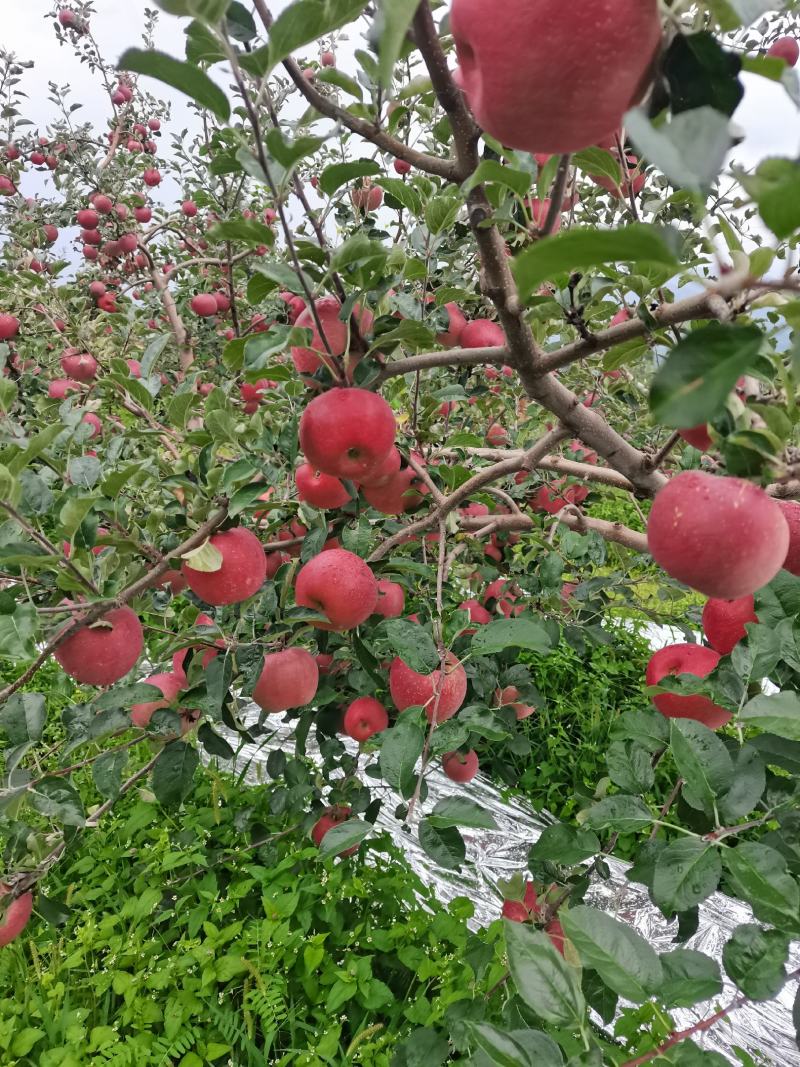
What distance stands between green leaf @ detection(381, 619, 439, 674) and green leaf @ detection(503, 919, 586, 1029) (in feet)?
1.13

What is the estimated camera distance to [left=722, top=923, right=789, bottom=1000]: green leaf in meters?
0.58

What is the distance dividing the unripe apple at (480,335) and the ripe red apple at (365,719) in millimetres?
720

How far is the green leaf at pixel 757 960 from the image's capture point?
584 mm

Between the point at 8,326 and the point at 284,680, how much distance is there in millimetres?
2064

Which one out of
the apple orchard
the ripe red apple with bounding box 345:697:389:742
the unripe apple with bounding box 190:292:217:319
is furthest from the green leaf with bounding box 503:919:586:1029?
the unripe apple with bounding box 190:292:217:319

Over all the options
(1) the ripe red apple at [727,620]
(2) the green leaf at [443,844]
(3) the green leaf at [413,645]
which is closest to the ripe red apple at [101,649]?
(3) the green leaf at [413,645]

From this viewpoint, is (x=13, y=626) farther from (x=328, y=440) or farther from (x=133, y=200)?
(x=133, y=200)

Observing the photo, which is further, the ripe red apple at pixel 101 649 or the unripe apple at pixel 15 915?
the unripe apple at pixel 15 915

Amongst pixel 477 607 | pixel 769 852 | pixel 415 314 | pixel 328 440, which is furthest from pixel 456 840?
pixel 477 607

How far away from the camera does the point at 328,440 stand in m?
0.78

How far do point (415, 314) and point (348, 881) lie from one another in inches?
55.3

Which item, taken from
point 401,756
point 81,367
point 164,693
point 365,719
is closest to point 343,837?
point 401,756

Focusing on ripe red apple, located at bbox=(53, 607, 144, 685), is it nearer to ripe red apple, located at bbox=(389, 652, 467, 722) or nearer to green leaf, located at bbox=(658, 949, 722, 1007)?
ripe red apple, located at bbox=(389, 652, 467, 722)

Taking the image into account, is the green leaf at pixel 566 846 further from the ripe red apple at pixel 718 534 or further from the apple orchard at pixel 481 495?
the ripe red apple at pixel 718 534
